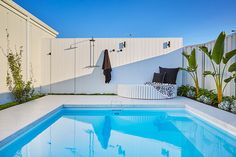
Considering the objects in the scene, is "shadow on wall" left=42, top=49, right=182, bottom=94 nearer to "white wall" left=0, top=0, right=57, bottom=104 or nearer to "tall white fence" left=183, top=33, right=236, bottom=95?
"tall white fence" left=183, top=33, right=236, bottom=95

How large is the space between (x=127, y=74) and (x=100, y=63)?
1.29 metres

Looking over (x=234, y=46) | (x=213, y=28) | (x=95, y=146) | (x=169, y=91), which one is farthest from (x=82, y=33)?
(x=95, y=146)

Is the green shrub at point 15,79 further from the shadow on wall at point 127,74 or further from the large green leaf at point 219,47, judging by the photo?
the large green leaf at point 219,47

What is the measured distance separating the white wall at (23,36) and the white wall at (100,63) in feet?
1.90

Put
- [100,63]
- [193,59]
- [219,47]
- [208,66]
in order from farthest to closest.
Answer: [100,63]
[208,66]
[193,59]
[219,47]

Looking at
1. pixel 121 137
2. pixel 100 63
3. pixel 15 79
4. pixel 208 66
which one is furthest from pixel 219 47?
pixel 15 79

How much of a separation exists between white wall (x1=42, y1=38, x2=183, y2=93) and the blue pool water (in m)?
3.45

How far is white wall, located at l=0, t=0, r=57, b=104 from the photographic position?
252 inches

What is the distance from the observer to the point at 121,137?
4.15m

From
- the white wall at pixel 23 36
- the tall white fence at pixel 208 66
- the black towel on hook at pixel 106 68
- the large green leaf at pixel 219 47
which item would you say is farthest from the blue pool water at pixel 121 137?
the black towel on hook at pixel 106 68

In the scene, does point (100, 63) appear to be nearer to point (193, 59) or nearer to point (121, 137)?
point (193, 59)

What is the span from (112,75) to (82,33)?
3632 mm

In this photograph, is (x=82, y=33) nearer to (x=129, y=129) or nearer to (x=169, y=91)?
(x=169, y=91)

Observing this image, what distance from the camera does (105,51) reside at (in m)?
9.16
